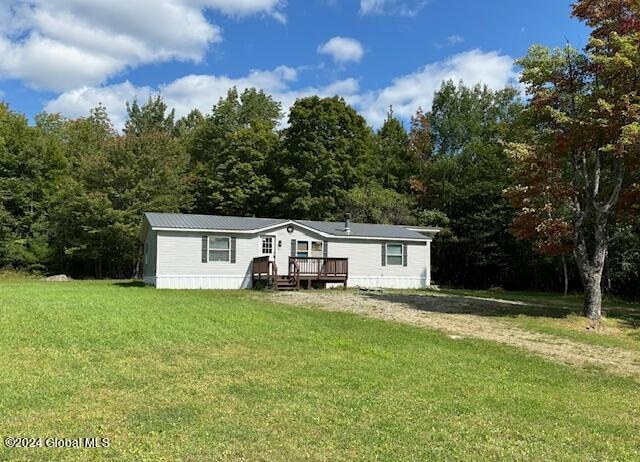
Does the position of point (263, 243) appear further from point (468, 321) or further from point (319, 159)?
point (319, 159)

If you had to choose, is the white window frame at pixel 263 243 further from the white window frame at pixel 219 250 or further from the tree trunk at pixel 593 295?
the tree trunk at pixel 593 295

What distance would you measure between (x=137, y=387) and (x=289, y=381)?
66.5 inches

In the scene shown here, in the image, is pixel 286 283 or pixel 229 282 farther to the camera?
pixel 229 282

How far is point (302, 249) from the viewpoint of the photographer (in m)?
22.8

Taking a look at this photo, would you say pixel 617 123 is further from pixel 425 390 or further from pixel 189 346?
pixel 189 346

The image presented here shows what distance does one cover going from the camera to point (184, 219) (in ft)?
73.0

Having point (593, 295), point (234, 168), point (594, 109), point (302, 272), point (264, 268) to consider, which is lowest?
point (593, 295)

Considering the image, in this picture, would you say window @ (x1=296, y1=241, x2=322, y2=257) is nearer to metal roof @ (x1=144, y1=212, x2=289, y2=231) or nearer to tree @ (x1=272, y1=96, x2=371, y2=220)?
metal roof @ (x1=144, y1=212, x2=289, y2=231)

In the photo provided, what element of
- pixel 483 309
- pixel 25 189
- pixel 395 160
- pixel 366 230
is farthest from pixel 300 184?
pixel 483 309

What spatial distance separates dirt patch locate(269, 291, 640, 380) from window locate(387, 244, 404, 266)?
21.3 ft

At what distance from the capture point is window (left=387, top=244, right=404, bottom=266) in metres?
24.7

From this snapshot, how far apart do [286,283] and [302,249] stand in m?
2.19

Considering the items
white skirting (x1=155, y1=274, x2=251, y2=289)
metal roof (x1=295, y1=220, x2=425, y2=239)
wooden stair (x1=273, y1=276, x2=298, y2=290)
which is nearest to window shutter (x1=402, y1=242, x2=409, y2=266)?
metal roof (x1=295, y1=220, x2=425, y2=239)

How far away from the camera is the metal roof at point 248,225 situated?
69.7ft
